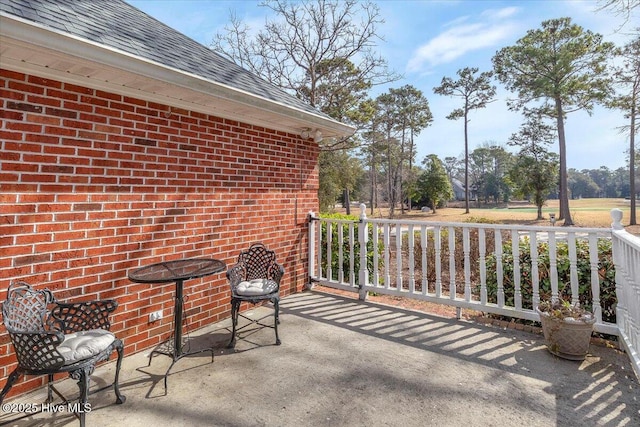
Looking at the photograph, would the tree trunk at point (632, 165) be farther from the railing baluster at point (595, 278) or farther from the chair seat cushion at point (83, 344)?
the chair seat cushion at point (83, 344)

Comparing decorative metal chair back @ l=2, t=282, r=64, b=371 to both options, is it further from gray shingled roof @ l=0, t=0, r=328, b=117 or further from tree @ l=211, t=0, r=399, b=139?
tree @ l=211, t=0, r=399, b=139

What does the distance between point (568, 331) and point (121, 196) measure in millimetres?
4144

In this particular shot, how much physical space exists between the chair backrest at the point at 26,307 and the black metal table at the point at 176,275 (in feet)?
1.77

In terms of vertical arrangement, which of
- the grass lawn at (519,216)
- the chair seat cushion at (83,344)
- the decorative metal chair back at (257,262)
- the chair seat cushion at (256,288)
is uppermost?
the decorative metal chair back at (257,262)

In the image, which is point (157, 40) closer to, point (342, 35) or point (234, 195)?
point (234, 195)

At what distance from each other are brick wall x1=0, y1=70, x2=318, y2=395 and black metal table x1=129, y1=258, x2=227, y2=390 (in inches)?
11.6

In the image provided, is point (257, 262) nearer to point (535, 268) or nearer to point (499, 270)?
point (499, 270)

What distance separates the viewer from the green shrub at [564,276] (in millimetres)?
3186

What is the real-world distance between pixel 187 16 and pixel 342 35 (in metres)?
7.10

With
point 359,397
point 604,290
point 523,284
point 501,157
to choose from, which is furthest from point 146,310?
point 501,157

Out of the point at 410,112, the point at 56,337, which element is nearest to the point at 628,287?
the point at 56,337

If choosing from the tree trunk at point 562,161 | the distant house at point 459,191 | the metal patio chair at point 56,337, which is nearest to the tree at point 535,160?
the tree trunk at point 562,161

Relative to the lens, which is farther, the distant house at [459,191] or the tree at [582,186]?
the tree at [582,186]

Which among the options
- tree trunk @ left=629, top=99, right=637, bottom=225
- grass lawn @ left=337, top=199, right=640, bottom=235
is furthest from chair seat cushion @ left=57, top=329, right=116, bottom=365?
tree trunk @ left=629, top=99, right=637, bottom=225
